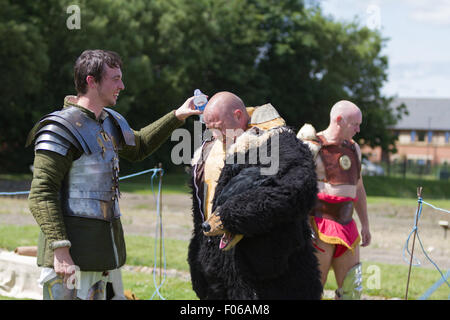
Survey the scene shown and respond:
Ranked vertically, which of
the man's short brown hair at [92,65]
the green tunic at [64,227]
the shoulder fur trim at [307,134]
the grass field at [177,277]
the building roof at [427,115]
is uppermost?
the building roof at [427,115]

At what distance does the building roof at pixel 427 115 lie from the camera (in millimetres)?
61062

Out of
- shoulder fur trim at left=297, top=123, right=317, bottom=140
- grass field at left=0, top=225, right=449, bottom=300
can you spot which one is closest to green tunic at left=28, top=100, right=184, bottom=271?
shoulder fur trim at left=297, top=123, right=317, bottom=140

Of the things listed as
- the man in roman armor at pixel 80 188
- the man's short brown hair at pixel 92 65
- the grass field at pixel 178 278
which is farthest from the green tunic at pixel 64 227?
the grass field at pixel 178 278

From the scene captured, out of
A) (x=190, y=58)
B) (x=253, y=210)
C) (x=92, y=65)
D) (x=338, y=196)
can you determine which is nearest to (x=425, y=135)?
(x=190, y=58)

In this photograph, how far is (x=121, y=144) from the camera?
Result: 3.18 meters

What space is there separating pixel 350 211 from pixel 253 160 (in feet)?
6.53

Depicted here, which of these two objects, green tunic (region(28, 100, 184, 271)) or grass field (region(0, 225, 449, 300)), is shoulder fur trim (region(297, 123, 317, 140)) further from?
grass field (region(0, 225, 449, 300))

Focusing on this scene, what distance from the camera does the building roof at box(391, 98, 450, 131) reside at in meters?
61.1

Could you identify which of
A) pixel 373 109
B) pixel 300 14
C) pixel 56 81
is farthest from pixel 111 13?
pixel 373 109

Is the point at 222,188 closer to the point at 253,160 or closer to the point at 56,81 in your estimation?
the point at 253,160

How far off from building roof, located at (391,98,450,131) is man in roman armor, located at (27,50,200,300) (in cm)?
6026

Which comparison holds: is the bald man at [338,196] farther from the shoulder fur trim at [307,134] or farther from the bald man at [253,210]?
the bald man at [253,210]

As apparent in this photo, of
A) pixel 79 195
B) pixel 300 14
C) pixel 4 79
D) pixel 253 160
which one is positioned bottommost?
pixel 79 195

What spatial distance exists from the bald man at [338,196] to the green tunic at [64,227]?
1.80m
